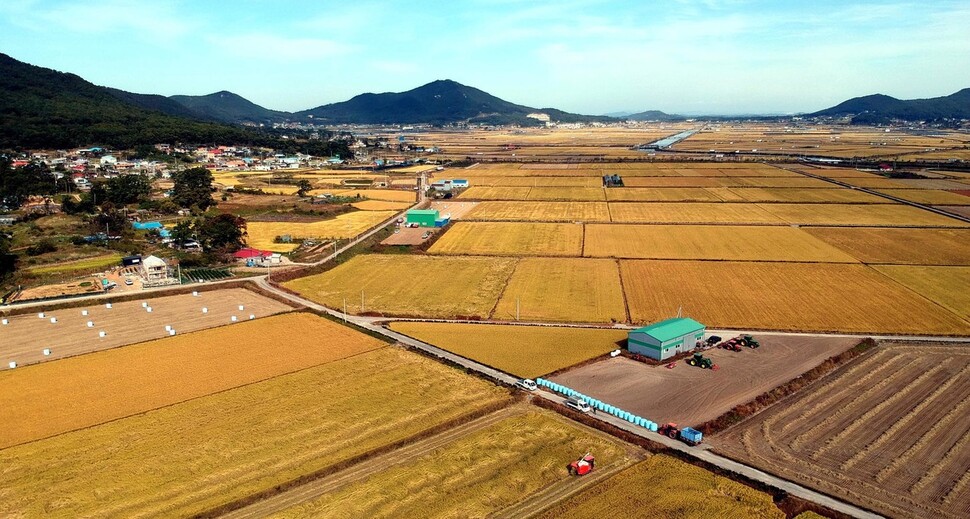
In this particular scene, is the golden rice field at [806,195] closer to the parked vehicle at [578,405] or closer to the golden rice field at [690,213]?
the golden rice field at [690,213]

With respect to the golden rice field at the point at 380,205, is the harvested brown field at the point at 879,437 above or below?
below

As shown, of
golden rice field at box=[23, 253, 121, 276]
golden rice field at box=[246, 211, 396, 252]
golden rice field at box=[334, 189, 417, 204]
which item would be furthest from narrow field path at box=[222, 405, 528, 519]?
golden rice field at box=[334, 189, 417, 204]

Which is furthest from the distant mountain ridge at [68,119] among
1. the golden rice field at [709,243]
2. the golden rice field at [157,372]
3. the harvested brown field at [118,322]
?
the golden rice field at [157,372]

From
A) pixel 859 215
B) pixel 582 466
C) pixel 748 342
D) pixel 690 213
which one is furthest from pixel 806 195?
pixel 582 466

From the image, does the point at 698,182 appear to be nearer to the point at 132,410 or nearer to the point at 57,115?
the point at 132,410

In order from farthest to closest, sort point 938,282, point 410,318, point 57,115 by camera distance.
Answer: point 57,115, point 938,282, point 410,318

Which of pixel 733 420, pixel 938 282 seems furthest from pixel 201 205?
pixel 938 282

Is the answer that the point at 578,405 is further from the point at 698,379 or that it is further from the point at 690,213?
the point at 690,213
